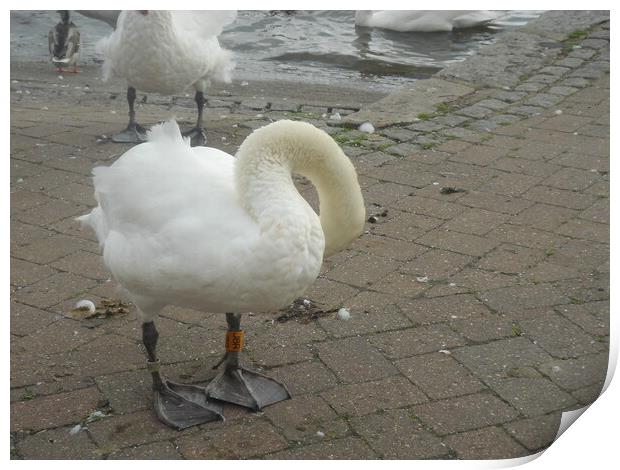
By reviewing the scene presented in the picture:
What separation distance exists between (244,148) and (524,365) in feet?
4.71

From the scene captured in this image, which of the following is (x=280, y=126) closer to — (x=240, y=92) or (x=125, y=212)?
(x=125, y=212)

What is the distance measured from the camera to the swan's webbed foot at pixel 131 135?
20.6 feet

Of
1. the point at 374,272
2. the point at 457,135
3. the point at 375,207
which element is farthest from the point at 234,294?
the point at 457,135

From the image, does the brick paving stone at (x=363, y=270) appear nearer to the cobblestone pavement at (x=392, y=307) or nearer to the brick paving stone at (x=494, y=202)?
the cobblestone pavement at (x=392, y=307)

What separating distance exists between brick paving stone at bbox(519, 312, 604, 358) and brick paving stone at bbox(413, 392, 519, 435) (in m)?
0.48

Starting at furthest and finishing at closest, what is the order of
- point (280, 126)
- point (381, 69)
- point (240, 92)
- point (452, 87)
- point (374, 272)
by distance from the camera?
point (381, 69) → point (240, 92) → point (452, 87) → point (374, 272) → point (280, 126)

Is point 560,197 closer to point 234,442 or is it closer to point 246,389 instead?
point 246,389

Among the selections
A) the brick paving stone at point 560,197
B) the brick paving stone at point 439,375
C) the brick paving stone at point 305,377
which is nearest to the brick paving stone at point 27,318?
the brick paving stone at point 305,377

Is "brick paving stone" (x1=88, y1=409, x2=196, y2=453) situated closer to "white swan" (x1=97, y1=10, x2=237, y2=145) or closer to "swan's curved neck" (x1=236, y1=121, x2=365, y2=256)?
"swan's curved neck" (x1=236, y1=121, x2=365, y2=256)

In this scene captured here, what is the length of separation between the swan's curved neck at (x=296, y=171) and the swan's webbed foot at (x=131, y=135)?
11.1 ft

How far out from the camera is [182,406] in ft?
10.5

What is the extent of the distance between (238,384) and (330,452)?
503 millimetres

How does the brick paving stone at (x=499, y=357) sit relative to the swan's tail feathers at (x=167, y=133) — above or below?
below

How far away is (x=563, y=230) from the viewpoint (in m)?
4.78
